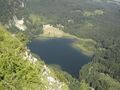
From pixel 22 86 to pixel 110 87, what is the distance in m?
165

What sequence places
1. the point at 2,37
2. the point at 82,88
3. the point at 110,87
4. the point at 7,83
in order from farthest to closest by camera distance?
the point at 110,87 → the point at 82,88 → the point at 2,37 → the point at 7,83

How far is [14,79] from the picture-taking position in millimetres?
35781

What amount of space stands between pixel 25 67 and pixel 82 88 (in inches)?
4220

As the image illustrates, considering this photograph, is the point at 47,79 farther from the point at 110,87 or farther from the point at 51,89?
the point at 110,87

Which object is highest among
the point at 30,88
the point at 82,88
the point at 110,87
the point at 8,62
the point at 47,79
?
the point at 8,62

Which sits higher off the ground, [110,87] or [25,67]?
[25,67]

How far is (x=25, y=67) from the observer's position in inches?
1513

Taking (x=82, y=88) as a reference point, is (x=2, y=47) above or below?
above

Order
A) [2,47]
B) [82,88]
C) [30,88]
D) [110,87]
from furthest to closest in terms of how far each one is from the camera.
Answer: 1. [110,87]
2. [82,88]
3. [2,47]
4. [30,88]

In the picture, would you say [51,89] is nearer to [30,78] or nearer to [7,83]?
[30,78]

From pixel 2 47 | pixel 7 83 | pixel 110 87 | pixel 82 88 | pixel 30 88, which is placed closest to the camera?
pixel 7 83

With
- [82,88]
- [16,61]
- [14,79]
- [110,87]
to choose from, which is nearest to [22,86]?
[14,79]

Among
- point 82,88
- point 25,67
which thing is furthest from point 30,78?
point 82,88

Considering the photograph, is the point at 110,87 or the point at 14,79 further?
the point at 110,87
